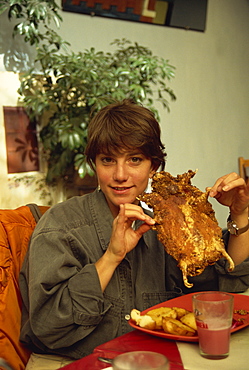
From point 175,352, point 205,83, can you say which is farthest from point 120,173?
point 205,83

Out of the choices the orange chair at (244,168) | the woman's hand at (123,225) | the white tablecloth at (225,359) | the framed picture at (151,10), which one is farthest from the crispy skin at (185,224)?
the orange chair at (244,168)

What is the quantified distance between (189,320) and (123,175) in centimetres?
51

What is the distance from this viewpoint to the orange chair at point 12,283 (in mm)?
1382

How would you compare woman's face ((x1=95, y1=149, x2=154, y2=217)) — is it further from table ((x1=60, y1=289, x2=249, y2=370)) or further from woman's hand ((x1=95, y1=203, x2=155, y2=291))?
table ((x1=60, y1=289, x2=249, y2=370))

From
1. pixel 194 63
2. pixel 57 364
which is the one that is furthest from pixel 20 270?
pixel 194 63

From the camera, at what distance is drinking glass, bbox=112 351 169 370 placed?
0.75 metres

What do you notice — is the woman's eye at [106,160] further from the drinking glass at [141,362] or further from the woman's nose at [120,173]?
the drinking glass at [141,362]

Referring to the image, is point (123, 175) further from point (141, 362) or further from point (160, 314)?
point (141, 362)

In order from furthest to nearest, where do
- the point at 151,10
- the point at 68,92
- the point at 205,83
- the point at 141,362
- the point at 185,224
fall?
the point at 205,83, the point at 151,10, the point at 68,92, the point at 185,224, the point at 141,362

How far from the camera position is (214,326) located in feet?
3.23

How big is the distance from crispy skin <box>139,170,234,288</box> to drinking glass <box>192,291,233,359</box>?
0.45ft

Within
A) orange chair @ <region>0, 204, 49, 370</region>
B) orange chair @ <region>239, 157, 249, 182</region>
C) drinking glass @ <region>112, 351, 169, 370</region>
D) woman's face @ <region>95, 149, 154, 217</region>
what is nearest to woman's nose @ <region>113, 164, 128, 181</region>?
woman's face @ <region>95, 149, 154, 217</region>

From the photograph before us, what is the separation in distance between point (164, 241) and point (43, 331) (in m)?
0.40

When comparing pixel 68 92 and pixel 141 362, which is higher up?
pixel 68 92
